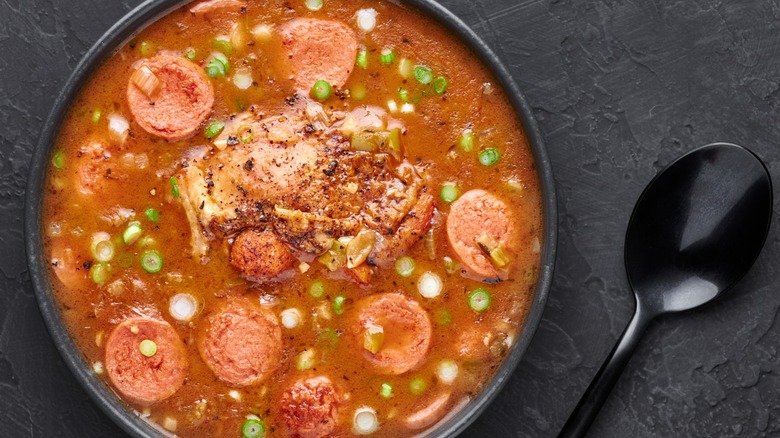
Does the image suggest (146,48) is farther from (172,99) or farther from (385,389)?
(385,389)

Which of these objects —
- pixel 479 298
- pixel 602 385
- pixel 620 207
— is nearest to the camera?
pixel 479 298

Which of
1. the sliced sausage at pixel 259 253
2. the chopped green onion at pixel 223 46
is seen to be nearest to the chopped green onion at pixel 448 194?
the sliced sausage at pixel 259 253

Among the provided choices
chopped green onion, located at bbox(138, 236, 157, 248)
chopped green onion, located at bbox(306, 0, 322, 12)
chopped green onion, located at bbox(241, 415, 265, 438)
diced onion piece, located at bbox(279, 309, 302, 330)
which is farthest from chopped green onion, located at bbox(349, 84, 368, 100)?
chopped green onion, located at bbox(241, 415, 265, 438)

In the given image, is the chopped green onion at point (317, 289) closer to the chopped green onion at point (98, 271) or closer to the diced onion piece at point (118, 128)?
the chopped green onion at point (98, 271)

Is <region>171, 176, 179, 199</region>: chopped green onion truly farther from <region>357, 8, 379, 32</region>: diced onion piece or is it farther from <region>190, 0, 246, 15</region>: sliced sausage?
<region>357, 8, 379, 32</region>: diced onion piece

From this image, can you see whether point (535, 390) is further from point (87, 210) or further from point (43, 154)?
point (43, 154)

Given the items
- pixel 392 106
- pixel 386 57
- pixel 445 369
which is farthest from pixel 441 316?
pixel 386 57
